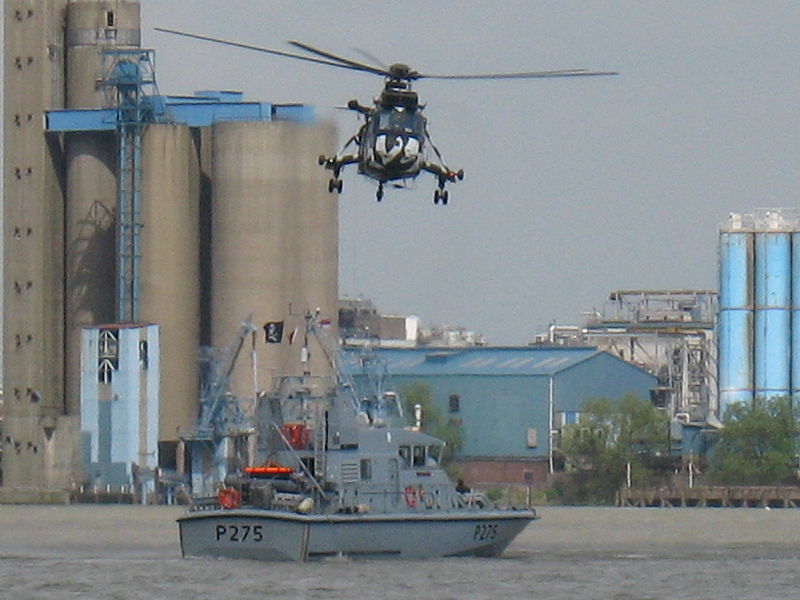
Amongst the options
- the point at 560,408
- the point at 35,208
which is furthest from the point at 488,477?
the point at 35,208

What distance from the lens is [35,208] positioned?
138 metres

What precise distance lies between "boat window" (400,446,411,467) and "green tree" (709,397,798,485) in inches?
2454

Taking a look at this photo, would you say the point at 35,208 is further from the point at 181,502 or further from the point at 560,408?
the point at 560,408

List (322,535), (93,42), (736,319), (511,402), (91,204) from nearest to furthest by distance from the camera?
(322,535) < (91,204) < (93,42) < (736,319) < (511,402)

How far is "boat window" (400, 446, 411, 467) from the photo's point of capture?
74.6 meters

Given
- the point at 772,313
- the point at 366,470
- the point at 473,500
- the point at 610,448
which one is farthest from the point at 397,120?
the point at 772,313

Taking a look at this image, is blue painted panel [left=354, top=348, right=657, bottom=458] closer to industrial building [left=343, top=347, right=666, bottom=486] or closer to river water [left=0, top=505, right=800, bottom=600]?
industrial building [left=343, top=347, right=666, bottom=486]

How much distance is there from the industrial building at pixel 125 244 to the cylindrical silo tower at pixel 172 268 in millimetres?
72

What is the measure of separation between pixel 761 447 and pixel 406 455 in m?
63.9

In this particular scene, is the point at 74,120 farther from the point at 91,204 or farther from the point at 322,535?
the point at 322,535

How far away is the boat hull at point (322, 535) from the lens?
70875 millimetres

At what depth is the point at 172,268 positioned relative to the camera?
5413 inches

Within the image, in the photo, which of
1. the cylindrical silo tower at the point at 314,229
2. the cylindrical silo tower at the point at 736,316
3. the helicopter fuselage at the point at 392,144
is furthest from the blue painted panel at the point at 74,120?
the helicopter fuselage at the point at 392,144

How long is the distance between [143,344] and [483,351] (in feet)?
89.0
